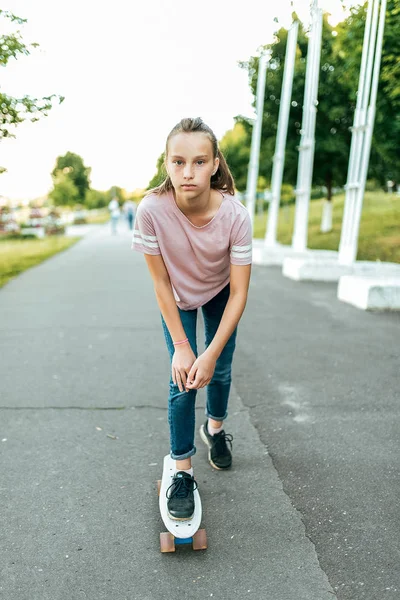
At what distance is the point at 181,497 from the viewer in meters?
2.76

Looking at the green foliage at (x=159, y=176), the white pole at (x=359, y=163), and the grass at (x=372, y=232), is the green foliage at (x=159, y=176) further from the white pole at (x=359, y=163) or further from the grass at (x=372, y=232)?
the grass at (x=372, y=232)

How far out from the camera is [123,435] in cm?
394

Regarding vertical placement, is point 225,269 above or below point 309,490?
above

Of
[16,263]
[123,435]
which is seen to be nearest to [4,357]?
[123,435]

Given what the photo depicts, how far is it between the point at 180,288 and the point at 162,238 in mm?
276

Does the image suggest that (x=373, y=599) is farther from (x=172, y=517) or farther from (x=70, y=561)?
(x=70, y=561)

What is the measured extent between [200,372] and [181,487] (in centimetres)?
55

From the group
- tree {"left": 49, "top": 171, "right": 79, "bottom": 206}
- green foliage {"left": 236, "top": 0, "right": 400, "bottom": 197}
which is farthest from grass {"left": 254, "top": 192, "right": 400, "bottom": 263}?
tree {"left": 49, "top": 171, "right": 79, "bottom": 206}

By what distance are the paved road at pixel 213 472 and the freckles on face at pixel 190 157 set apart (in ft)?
5.33

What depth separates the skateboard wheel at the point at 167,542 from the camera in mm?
2631

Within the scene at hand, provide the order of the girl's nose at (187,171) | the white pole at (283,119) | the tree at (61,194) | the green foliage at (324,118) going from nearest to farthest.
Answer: the girl's nose at (187,171) < the white pole at (283,119) < the green foliage at (324,118) < the tree at (61,194)

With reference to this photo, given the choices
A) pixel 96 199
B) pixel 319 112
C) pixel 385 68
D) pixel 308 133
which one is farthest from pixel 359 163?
pixel 96 199

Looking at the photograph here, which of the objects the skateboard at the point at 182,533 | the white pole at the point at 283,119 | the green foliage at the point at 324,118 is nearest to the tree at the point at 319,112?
the green foliage at the point at 324,118

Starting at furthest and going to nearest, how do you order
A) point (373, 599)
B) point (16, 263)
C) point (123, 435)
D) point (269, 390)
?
point (16, 263), point (269, 390), point (123, 435), point (373, 599)
